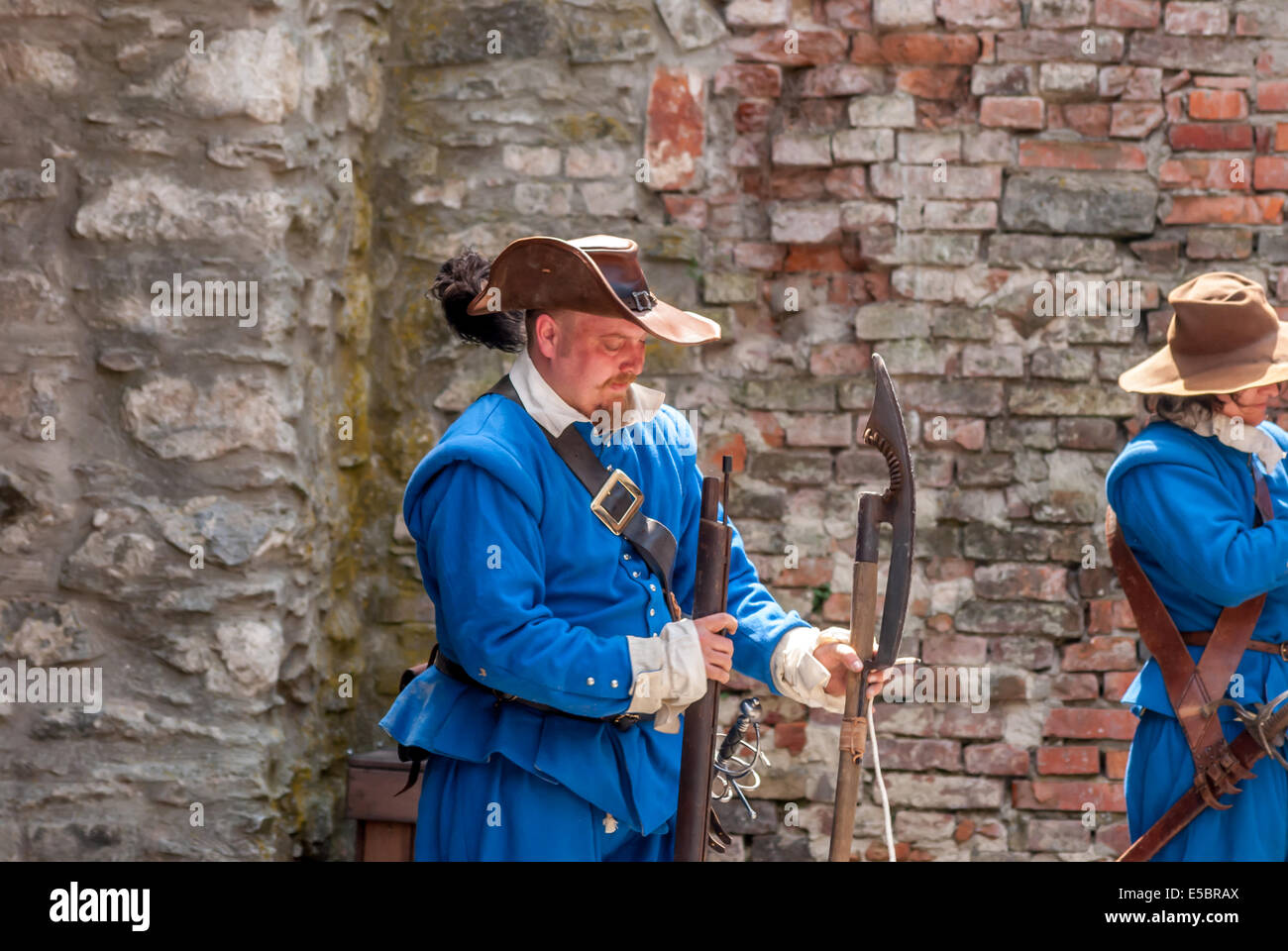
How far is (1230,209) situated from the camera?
4203 mm

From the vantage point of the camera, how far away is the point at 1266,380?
3086 mm

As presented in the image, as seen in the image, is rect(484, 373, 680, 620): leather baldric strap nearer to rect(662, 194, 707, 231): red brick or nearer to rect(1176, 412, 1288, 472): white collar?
rect(1176, 412, 1288, 472): white collar

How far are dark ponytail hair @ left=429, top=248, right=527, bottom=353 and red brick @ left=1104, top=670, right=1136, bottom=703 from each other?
234cm

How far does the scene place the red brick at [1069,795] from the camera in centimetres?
418

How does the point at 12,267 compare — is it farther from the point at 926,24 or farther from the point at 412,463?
the point at 926,24

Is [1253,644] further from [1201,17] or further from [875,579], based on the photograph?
[1201,17]

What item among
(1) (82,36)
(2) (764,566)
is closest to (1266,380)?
(2) (764,566)

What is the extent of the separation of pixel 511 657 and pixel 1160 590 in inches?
65.7

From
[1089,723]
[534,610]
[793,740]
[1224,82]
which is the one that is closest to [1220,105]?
[1224,82]

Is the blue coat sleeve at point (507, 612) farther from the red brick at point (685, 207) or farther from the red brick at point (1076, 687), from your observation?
the red brick at point (1076, 687)

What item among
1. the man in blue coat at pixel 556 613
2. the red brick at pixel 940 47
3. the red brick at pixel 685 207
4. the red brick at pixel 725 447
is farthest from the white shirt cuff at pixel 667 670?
the red brick at pixel 940 47

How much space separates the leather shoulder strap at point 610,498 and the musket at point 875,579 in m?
0.36

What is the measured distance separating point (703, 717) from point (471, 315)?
2.89 feet

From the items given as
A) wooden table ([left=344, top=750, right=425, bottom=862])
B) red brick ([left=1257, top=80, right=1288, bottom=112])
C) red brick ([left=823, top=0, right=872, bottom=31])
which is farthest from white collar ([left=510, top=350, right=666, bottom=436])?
red brick ([left=1257, top=80, right=1288, bottom=112])
